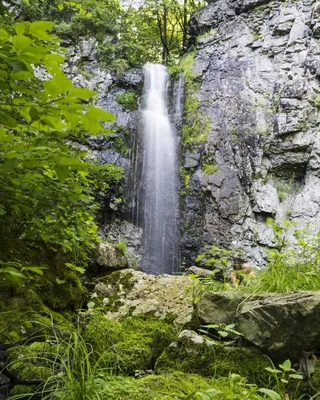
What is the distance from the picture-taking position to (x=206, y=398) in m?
1.39

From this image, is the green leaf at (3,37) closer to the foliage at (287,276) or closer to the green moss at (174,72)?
the foliage at (287,276)

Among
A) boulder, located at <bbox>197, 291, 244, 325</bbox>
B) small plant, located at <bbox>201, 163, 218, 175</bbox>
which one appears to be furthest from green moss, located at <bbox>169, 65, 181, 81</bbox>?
boulder, located at <bbox>197, 291, 244, 325</bbox>

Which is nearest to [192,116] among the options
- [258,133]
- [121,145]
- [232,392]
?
[258,133]

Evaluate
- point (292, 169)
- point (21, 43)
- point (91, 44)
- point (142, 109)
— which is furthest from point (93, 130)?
point (91, 44)

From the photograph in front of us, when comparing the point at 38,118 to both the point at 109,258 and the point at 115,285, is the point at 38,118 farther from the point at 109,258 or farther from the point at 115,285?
the point at 109,258

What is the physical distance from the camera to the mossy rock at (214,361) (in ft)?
7.29

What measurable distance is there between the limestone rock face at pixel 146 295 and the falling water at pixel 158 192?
199 inches

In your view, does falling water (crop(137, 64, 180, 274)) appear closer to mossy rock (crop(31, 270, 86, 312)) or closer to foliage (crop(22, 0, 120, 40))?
foliage (crop(22, 0, 120, 40))

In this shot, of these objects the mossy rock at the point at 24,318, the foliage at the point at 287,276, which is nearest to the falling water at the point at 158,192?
the foliage at the point at 287,276

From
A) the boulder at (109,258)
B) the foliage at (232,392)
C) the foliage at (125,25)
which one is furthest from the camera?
the foliage at (125,25)

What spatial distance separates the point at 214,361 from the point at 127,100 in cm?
1009

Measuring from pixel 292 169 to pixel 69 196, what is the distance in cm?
845

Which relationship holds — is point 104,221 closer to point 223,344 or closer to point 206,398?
point 223,344

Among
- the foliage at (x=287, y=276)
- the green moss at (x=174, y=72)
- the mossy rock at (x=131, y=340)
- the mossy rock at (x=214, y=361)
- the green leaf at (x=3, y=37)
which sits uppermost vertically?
the green moss at (x=174, y=72)
